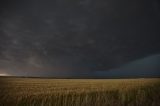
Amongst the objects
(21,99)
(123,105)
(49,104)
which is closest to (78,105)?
(49,104)

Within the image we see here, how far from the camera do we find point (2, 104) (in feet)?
22.5

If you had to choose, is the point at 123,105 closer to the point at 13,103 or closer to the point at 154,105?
the point at 154,105

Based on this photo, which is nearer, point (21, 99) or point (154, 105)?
point (154, 105)

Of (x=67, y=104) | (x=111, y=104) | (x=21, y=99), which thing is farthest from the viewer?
(x=21, y=99)

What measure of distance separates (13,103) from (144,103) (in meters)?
6.36

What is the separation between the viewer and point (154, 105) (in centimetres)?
691

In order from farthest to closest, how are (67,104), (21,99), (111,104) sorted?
(21,99) < (67,104) < (111,104)

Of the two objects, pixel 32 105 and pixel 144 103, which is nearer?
pixel 32 105

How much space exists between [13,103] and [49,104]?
5.77 feet

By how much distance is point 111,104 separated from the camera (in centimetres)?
679

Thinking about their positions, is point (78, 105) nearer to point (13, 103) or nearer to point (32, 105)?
point (32, 105)

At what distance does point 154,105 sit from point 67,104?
407cm

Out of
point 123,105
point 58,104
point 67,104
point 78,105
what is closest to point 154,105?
point 123,105

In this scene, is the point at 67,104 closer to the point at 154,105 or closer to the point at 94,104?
the point at 94,104
